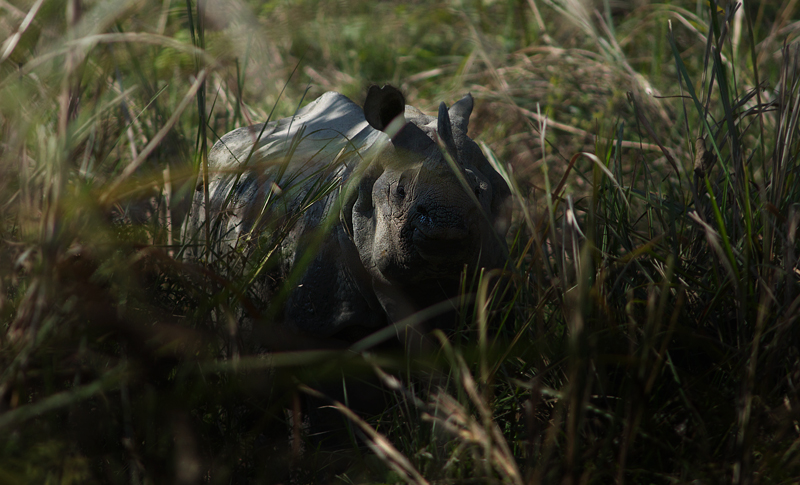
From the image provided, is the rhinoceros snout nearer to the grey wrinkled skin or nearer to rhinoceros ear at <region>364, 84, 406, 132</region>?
the grey wrinkled skin

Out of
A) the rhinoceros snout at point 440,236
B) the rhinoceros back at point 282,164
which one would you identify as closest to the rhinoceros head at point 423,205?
the rhinoceros snout at point 440,236

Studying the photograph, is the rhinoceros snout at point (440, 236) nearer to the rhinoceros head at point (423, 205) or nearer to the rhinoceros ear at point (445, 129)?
the rhinoceros head at point (423, 205)

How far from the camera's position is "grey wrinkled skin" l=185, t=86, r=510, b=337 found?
232 centimetres

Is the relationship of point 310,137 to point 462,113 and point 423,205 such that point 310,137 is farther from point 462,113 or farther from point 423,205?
point 423,205

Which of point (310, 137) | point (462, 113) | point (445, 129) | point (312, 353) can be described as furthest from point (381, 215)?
point (310, 137)

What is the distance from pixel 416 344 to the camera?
2584mm

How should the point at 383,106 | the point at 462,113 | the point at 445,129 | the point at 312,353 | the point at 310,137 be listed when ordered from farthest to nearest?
1. the point at 310,137
2. the point at 462,113
3. the point at 383,106
4. the point at 445,129
5. the point at 312,353

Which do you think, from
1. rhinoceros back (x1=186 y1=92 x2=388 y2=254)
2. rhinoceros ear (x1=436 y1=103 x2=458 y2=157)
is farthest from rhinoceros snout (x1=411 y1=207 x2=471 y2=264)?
rhinoceros back (x1=186 y1=92 x2=388 y2=254)

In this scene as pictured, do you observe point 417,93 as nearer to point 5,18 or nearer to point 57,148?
point 5,18

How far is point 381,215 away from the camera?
2.45m

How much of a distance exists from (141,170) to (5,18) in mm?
1656

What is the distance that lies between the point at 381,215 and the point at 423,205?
0.22 metres

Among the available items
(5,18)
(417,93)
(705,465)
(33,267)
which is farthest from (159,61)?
(417,93)

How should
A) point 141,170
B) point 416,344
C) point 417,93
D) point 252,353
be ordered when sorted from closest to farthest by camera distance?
1. point 416,344
2. point 252,353
3. point 141,170
4. point 417,93
